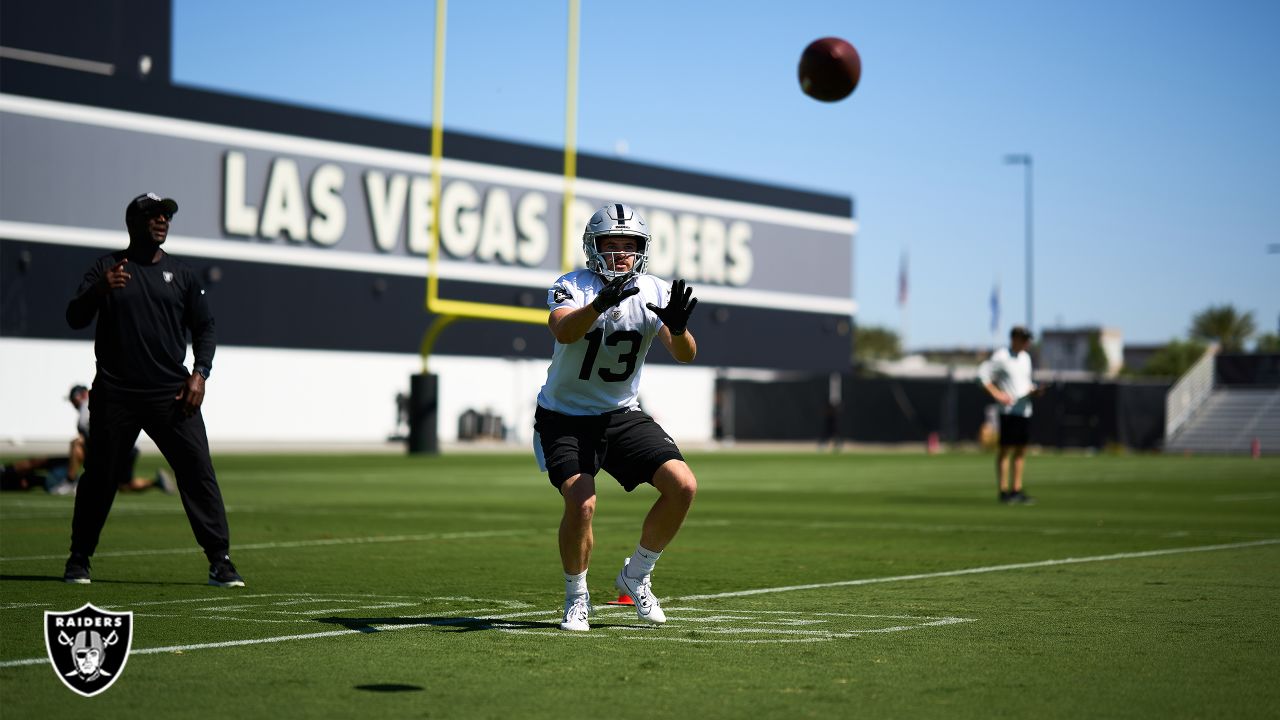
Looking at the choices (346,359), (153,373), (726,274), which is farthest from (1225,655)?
(726,274)

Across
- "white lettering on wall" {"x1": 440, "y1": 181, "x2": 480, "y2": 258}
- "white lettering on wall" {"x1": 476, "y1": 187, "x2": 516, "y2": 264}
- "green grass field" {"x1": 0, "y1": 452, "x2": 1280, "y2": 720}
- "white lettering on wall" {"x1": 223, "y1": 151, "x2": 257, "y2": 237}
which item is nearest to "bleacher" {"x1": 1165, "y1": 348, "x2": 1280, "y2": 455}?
"white lettering on wall" {"x1": 476, "y1": 187, "x2": 516, "y2": 264}

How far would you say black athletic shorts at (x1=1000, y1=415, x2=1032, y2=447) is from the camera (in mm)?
19422

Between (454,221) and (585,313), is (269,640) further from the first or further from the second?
(454,221)

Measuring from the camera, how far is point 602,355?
796cm

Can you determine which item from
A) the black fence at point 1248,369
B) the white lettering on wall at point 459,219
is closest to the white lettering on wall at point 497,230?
the white lettering on wall at point 459,219

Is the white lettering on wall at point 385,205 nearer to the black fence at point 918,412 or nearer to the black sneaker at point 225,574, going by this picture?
the black fence at point 918,412

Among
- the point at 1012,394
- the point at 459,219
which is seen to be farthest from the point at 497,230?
the point at 1012,394

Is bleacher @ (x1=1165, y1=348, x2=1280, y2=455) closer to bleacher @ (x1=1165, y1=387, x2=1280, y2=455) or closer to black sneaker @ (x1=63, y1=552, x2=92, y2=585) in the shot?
bleacher @ (x1=1165, y1=387, x2=1280, y2=455)

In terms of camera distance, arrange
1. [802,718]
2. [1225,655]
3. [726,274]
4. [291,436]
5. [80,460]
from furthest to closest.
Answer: [726,274] → [291,436] → [80,460] → [1225,655] → [802,718]

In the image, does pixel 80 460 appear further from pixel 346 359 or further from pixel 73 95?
pixel 346 359

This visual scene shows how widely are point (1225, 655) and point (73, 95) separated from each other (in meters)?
40.9

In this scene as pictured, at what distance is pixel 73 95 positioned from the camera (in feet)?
142

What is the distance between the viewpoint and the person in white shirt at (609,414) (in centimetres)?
778

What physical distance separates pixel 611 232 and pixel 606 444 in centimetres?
100
